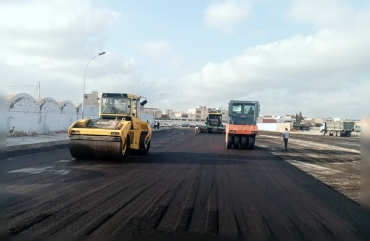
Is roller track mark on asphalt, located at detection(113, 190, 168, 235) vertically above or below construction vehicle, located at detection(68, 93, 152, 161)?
below

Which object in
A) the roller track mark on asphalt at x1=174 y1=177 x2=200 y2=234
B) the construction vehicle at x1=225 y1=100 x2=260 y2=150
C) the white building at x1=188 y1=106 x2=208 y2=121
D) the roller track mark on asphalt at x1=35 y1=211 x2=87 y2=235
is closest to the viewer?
the roller track mark on asphalt at x1=35 y1=211 x2=87 y2=235

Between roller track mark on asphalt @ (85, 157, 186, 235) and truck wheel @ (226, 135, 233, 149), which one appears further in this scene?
truck wheel @ (226, 135, 233, 149)

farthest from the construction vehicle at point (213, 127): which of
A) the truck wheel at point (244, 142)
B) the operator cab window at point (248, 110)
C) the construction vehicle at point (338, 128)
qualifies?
the truck wheel at point (244, 142)

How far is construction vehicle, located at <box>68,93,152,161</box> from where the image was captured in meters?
13.3

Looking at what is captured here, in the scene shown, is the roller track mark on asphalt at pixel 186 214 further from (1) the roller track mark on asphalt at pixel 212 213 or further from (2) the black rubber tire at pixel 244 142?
(2) the black rubber tire at pixel 244 142

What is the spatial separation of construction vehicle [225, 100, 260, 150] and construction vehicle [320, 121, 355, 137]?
1461 inches

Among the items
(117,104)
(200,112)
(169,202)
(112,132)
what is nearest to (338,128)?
(117,104)

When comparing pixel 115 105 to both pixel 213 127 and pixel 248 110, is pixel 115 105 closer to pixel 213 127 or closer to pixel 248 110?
pixel 248 110

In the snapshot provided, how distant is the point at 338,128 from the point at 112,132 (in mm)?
53849

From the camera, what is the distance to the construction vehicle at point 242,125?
75.2 feet

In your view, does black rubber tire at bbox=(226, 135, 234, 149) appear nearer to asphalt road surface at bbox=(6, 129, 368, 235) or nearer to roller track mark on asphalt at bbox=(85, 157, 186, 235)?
asphalt road surface at bbox=(6, 129, 368, 235)

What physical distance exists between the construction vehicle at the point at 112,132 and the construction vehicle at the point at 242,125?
802 cm

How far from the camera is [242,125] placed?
75.6 ft

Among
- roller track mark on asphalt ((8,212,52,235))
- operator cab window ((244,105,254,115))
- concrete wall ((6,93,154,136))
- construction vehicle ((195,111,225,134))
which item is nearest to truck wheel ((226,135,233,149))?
operator cab window ((244,105,254,115))
